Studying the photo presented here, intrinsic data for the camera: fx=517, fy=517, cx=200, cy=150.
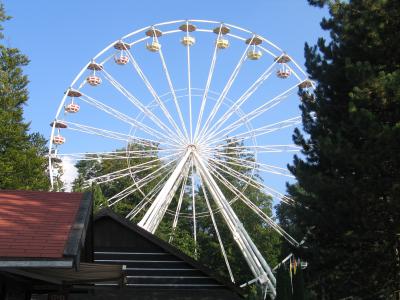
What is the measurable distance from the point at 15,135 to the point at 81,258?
15.7 metres

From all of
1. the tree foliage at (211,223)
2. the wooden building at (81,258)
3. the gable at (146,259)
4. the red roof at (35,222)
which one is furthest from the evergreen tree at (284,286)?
the tree foliage at (211,223)

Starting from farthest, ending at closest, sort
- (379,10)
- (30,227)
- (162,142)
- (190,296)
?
(162,142), (190,296), (379,10), (30,227)

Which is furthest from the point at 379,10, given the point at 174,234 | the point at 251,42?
the point at 174,234

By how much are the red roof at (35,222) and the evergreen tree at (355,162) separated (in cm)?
585

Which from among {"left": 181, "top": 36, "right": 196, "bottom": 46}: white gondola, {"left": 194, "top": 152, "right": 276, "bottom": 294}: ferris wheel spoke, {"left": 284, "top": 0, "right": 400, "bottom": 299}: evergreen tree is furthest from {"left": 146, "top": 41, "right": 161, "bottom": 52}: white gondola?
{"left": 284, "top": 0, "right": 400, "bottom": 299}: evergreen tree

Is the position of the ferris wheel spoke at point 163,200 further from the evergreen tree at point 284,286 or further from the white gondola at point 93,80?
the evergreen tree at point 284,286

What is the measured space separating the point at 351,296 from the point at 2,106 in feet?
61.6

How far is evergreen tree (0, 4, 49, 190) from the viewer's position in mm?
22531

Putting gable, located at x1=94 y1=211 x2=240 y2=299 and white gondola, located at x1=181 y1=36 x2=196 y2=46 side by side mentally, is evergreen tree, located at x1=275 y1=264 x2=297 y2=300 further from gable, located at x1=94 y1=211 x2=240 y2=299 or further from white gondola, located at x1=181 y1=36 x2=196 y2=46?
white gondola, located at x1=181 y1=36 x2=196 y2=46

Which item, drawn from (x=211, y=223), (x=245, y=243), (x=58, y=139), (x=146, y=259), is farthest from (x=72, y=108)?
(x=211, y=223)

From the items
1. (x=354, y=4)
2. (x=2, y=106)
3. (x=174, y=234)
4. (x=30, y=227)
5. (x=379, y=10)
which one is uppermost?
(x=2, y=106)

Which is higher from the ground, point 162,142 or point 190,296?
point 162,142

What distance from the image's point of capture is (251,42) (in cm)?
2764

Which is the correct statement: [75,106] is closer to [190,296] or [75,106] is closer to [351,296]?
[190,296]
